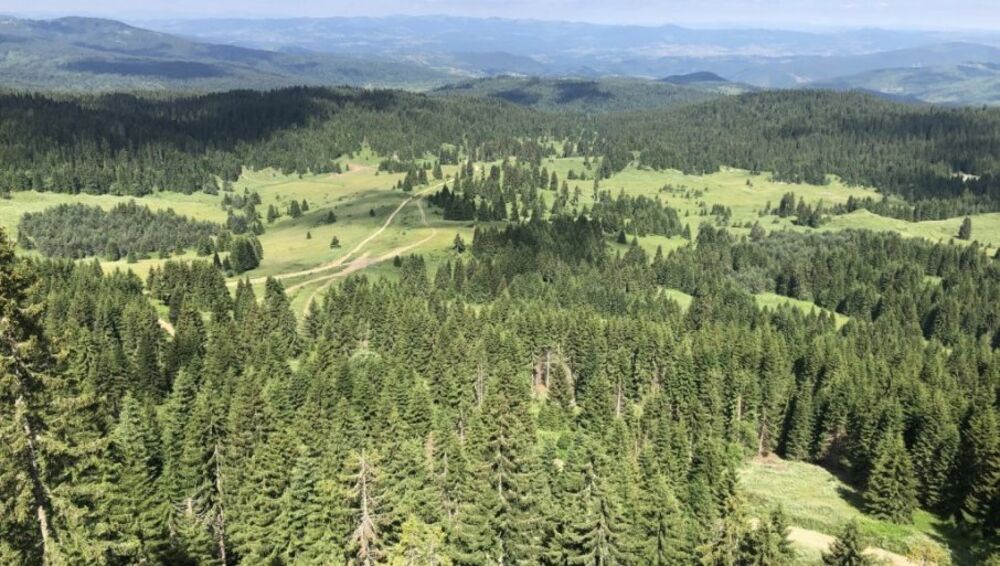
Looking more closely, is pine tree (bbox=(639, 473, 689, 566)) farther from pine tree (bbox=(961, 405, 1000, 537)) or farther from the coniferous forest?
pine tree (bbox=(961, 405, 1000, 537))

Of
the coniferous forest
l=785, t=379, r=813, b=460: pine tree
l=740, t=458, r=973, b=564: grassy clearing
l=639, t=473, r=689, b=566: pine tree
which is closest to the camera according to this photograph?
the coniferous forest

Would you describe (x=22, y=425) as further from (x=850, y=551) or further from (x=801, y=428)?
(x=801, y=428)

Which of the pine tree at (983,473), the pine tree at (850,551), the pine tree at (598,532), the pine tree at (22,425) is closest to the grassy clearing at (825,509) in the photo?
the pine tree at (983,473)

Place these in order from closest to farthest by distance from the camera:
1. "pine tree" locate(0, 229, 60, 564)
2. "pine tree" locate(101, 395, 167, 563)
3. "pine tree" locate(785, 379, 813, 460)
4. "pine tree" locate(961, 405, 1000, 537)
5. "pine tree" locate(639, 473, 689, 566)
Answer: "pine tree" locate(0, 229, 60, 564)
"pine tree" locate(101, 395, 167, 563)
"pine tree" locate(639, 473, 689, 566)
"pine tree" locate(961, 405, 1000, 537)
"pine tree" locate(785, 379, 813, 460)

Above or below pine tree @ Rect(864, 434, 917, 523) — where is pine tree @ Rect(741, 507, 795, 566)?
above

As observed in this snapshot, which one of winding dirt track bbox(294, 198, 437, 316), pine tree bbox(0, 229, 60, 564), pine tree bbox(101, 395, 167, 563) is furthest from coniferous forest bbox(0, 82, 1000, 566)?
winding dirt track bbox(294, 198, 437, 316)

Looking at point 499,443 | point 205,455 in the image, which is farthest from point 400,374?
point 499,443

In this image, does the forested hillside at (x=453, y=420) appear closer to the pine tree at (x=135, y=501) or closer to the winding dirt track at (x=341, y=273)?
the pine tree at (x=135, y=501)
